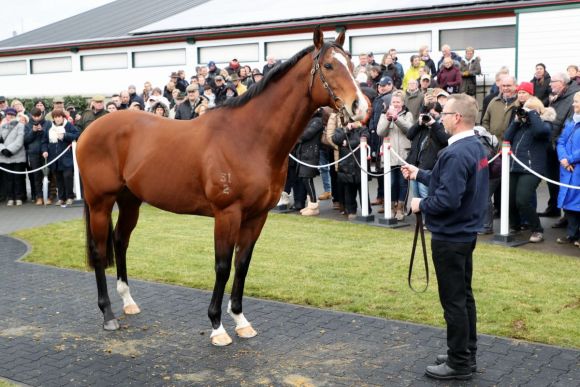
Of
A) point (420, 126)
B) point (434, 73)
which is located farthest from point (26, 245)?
point (434, 73)

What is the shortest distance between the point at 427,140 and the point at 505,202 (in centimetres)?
151

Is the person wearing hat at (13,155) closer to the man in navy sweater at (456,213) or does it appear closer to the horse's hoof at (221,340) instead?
the horse's hoof at (221,340)

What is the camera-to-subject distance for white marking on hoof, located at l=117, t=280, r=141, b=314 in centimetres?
673

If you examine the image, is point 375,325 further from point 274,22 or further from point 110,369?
point 274,22

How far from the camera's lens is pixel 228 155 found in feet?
18.9

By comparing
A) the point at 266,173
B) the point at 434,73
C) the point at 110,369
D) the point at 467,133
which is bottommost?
the point at 110,369

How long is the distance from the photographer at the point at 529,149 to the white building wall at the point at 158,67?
784 centimetres

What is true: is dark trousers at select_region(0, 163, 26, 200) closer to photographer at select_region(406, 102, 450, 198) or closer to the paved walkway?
the paved walkway

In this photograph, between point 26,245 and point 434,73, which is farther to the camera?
point 434,73

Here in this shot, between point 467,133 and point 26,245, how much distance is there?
7753mm

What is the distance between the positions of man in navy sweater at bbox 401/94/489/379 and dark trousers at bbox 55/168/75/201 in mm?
11101

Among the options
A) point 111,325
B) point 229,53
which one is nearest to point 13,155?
point 229,53

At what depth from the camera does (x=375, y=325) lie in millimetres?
6184

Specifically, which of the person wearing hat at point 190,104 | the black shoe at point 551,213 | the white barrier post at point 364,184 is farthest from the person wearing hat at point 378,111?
the person wearing hat at point 190,104
